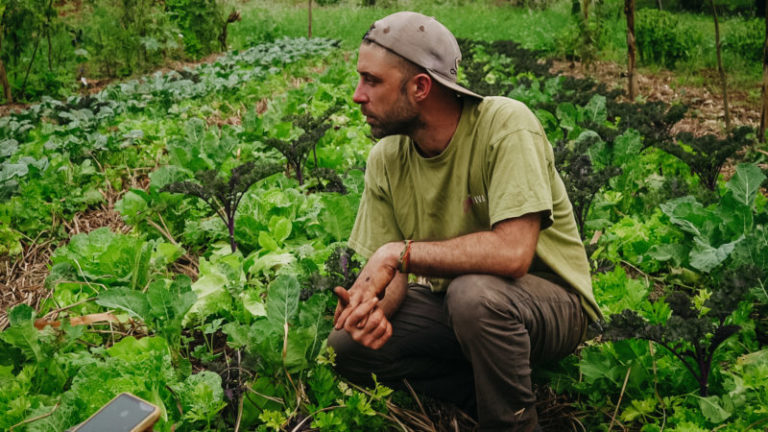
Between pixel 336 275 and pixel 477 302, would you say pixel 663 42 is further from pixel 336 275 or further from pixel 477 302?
pixel 477 302

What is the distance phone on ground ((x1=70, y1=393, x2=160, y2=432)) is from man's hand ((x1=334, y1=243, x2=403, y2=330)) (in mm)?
956

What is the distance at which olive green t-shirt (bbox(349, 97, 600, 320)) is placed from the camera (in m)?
2.13

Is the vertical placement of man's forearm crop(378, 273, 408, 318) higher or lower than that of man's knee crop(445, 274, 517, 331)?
lower

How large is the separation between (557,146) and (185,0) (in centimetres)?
1428

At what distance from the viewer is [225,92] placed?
8469 mm

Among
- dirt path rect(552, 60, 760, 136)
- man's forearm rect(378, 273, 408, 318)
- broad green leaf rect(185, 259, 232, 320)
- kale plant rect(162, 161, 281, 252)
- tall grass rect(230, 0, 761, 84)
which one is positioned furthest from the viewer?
tall grass rect(230, 0, 761, 84)

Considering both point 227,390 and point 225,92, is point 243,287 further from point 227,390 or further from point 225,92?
point 225,92

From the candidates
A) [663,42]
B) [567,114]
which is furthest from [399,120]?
[663,42]

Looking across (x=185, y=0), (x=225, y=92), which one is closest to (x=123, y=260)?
(x=225, y=92)

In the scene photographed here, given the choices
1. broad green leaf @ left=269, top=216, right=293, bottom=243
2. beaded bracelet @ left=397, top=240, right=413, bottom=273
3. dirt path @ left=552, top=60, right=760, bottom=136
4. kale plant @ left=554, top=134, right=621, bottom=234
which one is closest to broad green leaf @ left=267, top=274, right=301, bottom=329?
beaded bracelet @ left=397, top=240, right=413, bottom=273

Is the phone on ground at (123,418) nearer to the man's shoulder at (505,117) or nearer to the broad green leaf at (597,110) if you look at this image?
the man's shoulder at (505,117)

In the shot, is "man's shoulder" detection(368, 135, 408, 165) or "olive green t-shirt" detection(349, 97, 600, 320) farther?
"man's shoulder" detection(368, 135, 408, 165)

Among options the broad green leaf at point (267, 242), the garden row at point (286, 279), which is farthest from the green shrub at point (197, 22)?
the broad green leaf at point (267, 242)

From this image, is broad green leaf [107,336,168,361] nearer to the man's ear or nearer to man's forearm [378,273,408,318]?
man's forearm [378,273,408,318]
